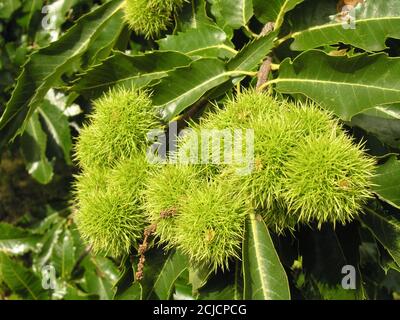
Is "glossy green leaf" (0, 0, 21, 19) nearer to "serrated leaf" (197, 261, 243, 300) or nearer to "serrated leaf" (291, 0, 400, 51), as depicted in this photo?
"serrated leaf" (291, 0, 400, 51)

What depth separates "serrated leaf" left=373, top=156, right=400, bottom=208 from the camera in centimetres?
135

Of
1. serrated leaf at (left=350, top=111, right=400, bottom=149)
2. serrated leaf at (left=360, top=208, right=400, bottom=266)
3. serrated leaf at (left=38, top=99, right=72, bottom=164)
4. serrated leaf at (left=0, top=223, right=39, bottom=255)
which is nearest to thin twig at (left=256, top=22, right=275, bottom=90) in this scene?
serrated leaf at (left=350, top=111, right=400, bottom=149)

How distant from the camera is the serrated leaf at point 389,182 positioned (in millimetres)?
1351

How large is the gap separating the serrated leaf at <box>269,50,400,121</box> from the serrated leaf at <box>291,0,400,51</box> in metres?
0.13

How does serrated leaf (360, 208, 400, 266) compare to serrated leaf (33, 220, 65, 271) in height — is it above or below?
below

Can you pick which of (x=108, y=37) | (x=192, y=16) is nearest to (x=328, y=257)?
(x=192, y=16)

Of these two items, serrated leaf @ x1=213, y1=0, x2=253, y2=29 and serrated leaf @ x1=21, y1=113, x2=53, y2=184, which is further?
serrated leaf @ x1=21, y1=113, x2=53, y2=184

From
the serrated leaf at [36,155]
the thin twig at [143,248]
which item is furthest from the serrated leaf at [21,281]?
the thin twig at [143,248]

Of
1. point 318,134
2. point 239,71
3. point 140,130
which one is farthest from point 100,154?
point 318,134

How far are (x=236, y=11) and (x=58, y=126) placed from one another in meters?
1.14

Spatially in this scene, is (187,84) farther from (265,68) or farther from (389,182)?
(389,182)

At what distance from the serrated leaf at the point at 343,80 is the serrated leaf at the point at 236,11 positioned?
0.29m

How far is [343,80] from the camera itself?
131cm
